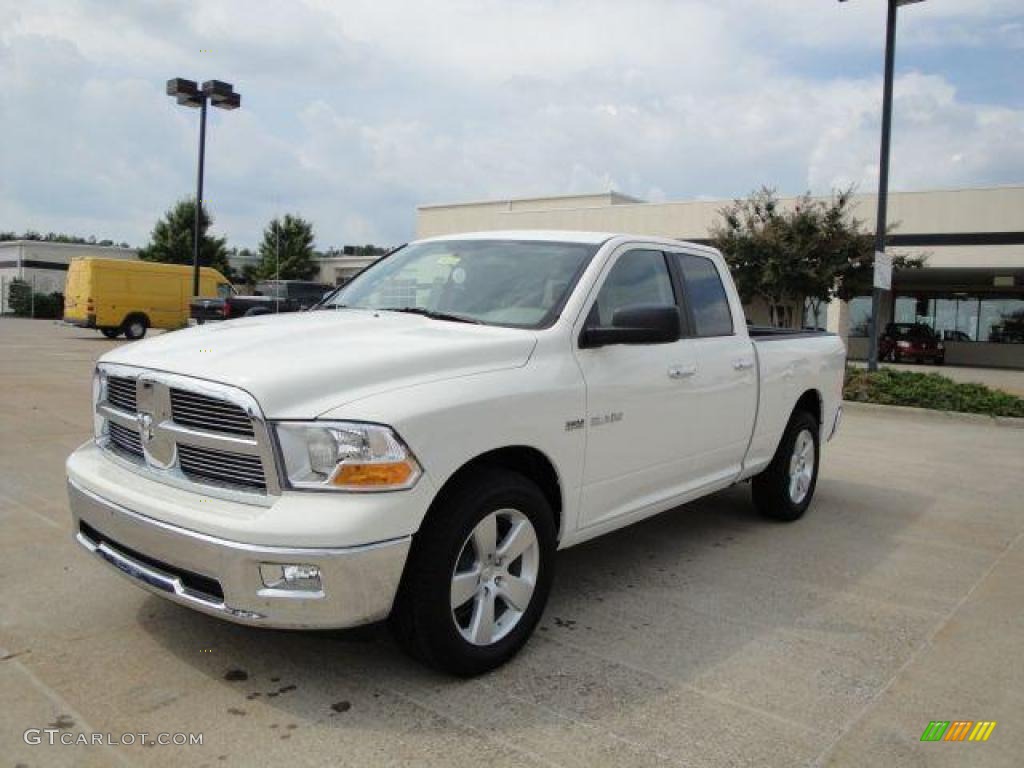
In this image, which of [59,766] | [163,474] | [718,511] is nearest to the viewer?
[59,766]

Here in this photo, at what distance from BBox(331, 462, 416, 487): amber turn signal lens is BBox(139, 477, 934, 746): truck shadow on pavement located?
658 millimetres

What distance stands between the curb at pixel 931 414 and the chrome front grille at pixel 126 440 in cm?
1169

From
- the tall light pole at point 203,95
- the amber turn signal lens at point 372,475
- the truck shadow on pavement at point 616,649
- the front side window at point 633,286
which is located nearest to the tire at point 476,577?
the truck shadow on pavement at point 616,649

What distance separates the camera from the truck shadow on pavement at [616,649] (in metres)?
3.25

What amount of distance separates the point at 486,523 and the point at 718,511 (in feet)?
11.5

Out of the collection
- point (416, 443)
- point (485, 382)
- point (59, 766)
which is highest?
point (485, 382)

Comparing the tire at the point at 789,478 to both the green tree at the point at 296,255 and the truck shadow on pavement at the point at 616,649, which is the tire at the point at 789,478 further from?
the green tree at the point at 296,255

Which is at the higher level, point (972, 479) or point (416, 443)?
point (416, 443)

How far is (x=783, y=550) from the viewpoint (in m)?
5.54

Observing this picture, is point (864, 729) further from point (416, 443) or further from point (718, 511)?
point (718, 511)

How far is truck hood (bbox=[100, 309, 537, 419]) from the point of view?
3.12 metres

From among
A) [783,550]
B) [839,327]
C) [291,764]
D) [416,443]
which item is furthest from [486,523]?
[839,327]

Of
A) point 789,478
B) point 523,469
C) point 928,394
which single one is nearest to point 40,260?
point 928,394

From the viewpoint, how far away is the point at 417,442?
312 centimetres
